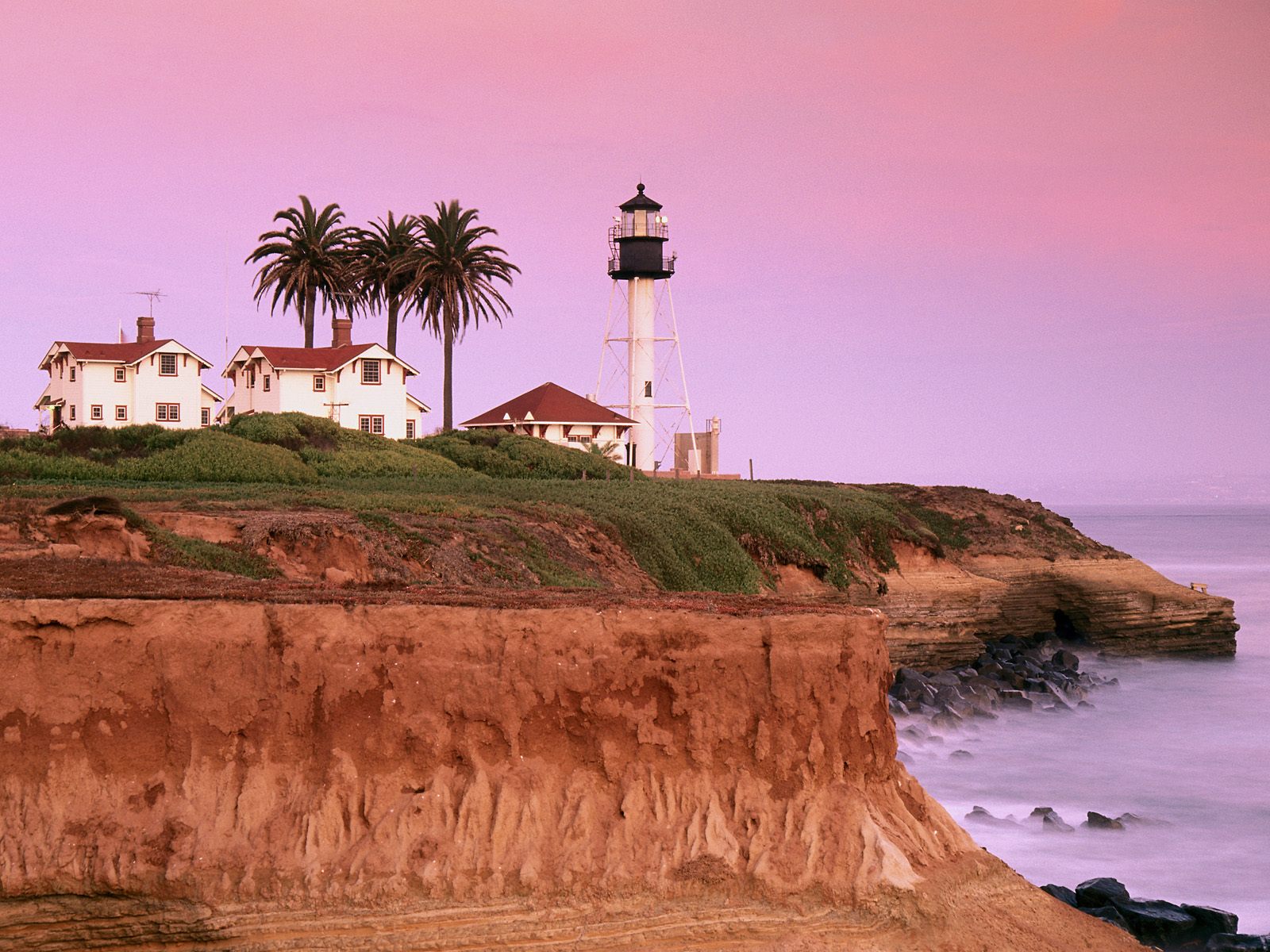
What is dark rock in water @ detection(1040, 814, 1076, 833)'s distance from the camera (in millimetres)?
21609

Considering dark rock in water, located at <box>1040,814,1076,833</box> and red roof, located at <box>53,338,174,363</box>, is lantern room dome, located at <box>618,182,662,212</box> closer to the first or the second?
red roof, located at <box>53,338,174,363</box>

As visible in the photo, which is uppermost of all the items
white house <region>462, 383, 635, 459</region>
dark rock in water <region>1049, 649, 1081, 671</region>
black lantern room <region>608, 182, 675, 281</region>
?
black lantern room <region>608, 182, 675, 281</region>

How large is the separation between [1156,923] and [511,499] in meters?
18.9

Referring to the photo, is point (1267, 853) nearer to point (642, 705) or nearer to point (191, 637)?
point (642, 705)

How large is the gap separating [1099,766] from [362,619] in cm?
2079

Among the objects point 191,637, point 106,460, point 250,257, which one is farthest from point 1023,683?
point 250,257

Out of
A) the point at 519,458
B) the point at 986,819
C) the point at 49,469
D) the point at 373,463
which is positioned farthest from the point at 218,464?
the point at 986,819

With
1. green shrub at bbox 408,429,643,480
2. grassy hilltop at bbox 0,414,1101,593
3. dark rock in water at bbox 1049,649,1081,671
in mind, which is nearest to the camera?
grassy hilltop at bbox 0,414,1101,593

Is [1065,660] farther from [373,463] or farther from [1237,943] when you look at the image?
[1237,943]

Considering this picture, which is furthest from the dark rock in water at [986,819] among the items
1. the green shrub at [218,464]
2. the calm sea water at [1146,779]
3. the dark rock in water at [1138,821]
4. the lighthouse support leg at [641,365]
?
the lighthouse support leg at [641,365]

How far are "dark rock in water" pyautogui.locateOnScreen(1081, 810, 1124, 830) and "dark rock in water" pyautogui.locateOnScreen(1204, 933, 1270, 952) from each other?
5.83 meters

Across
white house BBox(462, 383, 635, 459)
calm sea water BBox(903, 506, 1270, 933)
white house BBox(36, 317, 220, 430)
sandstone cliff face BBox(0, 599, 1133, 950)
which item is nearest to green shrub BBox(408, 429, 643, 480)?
white house BBox(462, 383, 635, 459)

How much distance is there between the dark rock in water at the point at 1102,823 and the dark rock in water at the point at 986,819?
1125 millimetres

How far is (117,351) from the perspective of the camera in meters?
65.7
